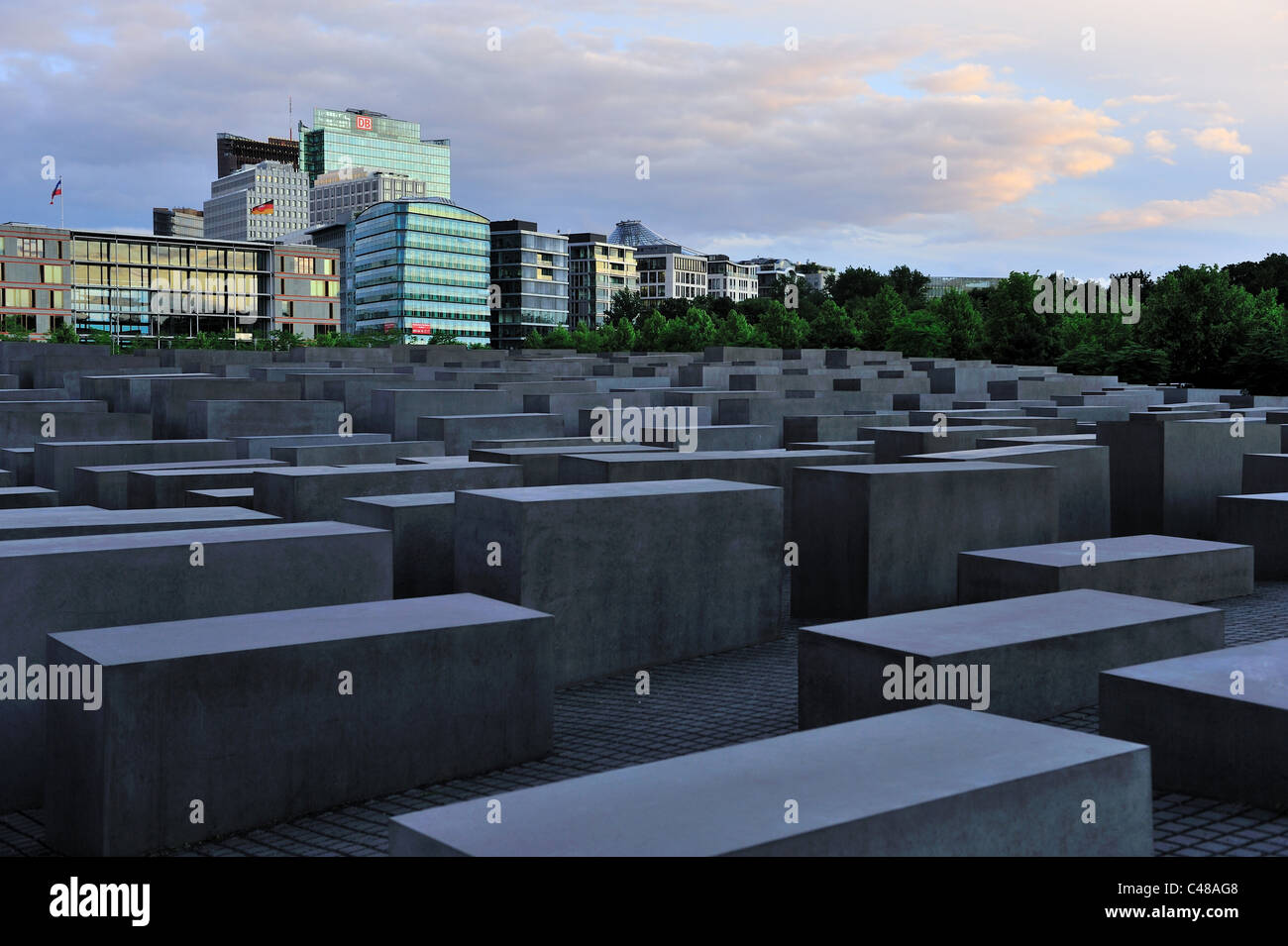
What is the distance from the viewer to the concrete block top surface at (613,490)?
1042 cm

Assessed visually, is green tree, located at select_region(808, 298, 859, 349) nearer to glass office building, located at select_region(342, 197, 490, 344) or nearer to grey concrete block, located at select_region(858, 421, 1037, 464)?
grey concrete block, located at select_region(858, 421, 1037, 464)

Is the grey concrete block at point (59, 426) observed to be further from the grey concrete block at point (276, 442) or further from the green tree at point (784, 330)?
the green tree at point (784, 330)

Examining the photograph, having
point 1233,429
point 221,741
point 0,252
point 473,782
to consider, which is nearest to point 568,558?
point 473,782

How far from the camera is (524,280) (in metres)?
173

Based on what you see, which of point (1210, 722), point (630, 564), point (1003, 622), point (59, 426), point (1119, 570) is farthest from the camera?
point (59, 426)

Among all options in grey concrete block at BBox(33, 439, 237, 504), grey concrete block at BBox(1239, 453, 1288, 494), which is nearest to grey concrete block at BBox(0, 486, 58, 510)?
grey concrete block at BBox(33, 439, 237, 504)

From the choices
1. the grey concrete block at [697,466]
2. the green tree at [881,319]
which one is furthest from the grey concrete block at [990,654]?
the green tree at [881,319]

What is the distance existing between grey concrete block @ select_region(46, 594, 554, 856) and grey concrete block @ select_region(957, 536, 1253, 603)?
4.97 meters

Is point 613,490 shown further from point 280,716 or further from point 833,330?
point 833,330

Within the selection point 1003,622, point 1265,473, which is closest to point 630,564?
point 1003,622

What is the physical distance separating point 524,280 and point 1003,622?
6593 inches

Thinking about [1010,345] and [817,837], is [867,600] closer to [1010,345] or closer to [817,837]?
[817,837]

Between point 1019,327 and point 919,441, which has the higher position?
point 1019,327

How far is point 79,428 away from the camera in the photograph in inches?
781
